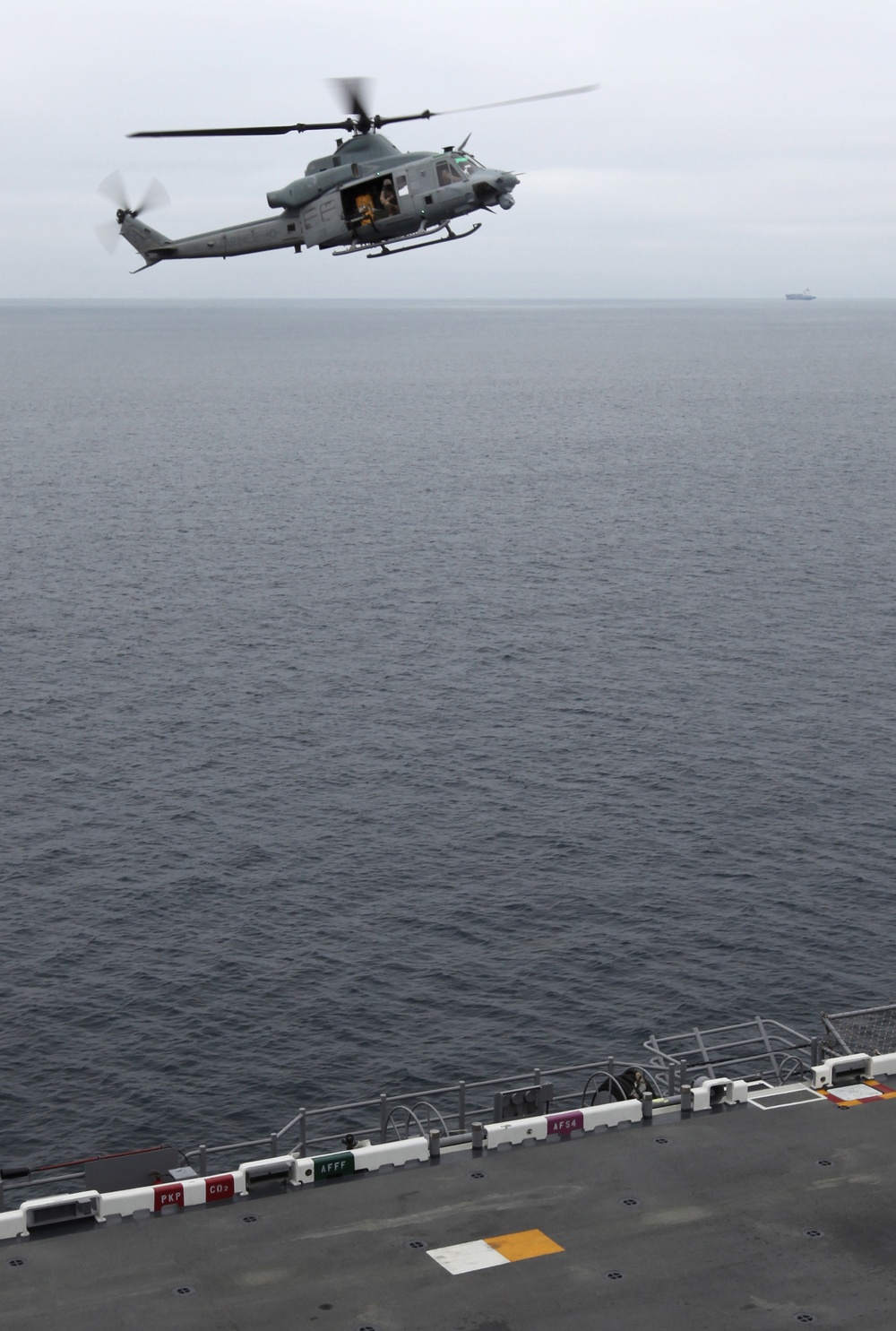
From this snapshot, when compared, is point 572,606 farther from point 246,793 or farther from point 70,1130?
point 70,1130

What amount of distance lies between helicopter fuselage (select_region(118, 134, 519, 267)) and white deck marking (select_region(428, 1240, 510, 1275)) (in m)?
30.4

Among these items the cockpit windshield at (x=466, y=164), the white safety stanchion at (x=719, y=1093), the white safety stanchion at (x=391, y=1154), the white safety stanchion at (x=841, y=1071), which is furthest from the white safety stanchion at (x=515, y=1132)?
the cockpit windshield at (x=466, y=164)

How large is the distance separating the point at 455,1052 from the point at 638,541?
10268 centimetres

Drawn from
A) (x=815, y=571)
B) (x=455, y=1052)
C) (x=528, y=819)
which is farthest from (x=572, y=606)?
(x=455, y=1052)

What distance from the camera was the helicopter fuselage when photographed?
48.4 m

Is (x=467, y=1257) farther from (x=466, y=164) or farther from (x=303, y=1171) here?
(x=466, y=164)

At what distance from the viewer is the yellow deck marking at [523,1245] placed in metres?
33.5

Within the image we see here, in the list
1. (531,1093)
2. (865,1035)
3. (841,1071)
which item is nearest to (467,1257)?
(531,1093)

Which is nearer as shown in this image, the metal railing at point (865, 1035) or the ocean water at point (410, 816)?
the metal railing at point (865, 1035)

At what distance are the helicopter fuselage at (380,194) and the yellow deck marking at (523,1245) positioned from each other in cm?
3026

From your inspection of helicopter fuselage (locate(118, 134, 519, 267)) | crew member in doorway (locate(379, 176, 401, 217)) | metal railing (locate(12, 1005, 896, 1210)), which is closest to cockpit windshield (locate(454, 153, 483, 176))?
helicopter fuselage (locate(118, 134, 519, 267))

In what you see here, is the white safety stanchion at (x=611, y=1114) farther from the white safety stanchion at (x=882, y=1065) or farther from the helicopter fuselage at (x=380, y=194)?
the helicopter fuselage at (x=380, y=194)

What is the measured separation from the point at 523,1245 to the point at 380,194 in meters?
32.1

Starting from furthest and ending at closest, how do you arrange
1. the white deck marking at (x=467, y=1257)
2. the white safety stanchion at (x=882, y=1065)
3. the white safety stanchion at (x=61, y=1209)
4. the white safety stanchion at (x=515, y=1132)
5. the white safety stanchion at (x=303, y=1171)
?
the white safety stanchion at (x=882, y=1065) → the white safety stanchion at (x=515, y=1132) → the white safety stanchion at (x=303, y=1171) → the white safety stanchion at (x=61, y=1209) → the white deck marking at (x=467, y=1257)
